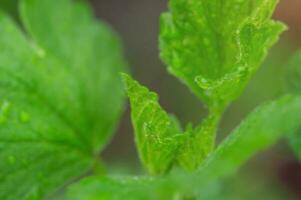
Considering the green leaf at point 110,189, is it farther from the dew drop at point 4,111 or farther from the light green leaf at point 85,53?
the light green leaf at point 85,53

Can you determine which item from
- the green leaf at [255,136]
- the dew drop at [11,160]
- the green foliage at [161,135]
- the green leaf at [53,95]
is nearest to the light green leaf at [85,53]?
the green leaf at [53,95]

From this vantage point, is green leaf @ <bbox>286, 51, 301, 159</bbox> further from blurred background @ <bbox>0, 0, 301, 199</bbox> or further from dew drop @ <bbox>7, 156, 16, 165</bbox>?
dew drop @ <bbox>7, 156, 16, 165</bbox>

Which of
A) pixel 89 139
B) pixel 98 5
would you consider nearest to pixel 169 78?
pixel 98 5

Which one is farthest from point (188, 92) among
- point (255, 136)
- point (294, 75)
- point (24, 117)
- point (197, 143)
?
point (255, 136)

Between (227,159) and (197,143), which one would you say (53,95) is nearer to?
(197,143)

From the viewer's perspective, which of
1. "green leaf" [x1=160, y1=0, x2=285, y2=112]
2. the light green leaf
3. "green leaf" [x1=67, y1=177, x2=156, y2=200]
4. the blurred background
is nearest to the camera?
"green leaf" [x1=67, y1=177, x2=156, y2=200]

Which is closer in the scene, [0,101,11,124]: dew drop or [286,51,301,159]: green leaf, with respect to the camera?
[0,101,11,124]: dew drop

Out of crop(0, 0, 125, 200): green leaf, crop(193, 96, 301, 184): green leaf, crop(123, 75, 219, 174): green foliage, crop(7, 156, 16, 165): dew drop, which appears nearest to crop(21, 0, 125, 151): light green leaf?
crop(0, 0, 125, 200): green leaf
